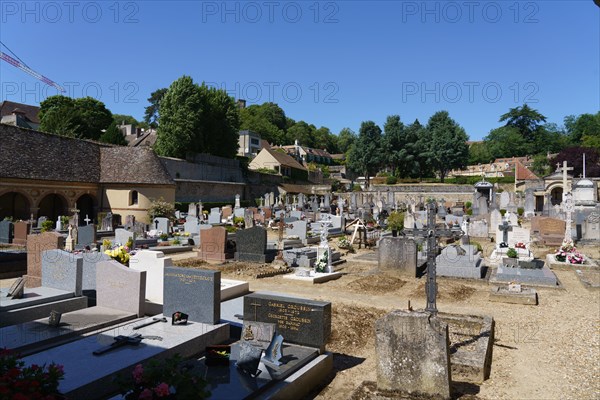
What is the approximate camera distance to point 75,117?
51.9 m

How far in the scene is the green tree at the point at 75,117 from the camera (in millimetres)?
50250

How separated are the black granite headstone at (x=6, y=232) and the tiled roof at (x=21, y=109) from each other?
161 ft

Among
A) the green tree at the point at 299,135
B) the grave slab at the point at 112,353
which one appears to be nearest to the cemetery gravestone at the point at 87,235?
the grave slab at the point at 112,353

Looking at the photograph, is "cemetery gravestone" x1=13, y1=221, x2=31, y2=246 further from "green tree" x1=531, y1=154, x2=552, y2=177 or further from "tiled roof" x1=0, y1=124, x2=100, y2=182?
Result: "green tree" x1=531, y1=154, x2=552, y2=177

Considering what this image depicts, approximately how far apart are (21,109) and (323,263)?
66.2 m

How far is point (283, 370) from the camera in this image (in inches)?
233

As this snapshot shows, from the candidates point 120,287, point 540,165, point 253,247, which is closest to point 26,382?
point 120,287

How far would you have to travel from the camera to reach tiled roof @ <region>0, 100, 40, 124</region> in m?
63.1

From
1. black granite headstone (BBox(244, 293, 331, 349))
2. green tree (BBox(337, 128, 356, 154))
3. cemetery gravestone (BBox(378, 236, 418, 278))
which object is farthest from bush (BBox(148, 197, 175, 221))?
green tree (BBox(337, 128, 356, 154))

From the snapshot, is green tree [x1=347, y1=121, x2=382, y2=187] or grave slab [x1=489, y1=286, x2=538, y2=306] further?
green tree [x1=347, y1=121, x2=382, y2=187]

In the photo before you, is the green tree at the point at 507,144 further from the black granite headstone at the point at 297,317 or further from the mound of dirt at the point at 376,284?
the black granite headstone at the point at 297,317

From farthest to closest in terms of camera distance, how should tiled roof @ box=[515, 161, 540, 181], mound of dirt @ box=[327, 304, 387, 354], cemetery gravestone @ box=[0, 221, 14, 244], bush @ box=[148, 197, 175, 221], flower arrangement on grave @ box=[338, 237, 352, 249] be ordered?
tiled roof @ box=[515, 161, 540, 181] → bush @ box=[148, 197, 175, 221] → cemetery gravestone @ box=[0, 221, 14, 244] → flower arrangement on grave @ box=[338, 237, 352, 249] → mound of dirt @ box=[327, 304, 387, 354]

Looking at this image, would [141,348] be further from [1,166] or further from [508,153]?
[508,153]

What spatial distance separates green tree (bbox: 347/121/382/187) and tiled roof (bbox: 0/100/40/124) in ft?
160
